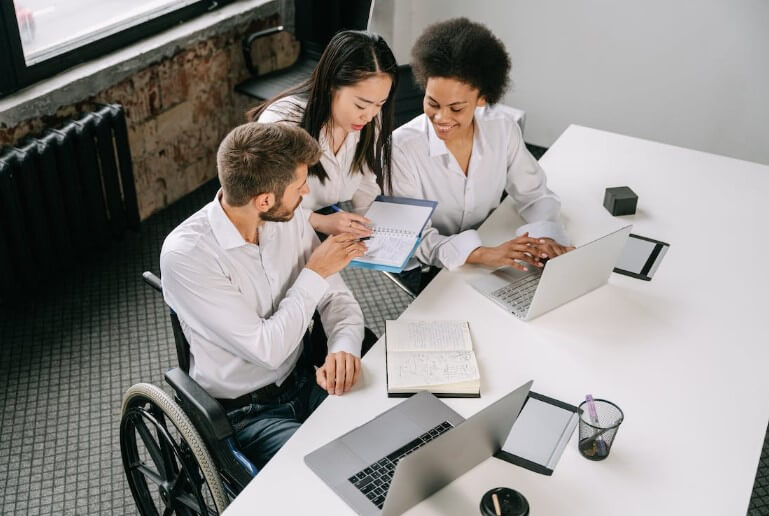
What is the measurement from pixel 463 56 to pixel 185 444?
1.28 meters

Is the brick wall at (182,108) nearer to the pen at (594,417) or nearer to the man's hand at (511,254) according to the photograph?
the man's hand at (511,254)

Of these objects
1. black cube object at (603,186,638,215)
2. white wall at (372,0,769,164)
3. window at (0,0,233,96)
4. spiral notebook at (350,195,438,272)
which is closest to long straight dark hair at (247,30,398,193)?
spiral notebook at (350,195,438,272)

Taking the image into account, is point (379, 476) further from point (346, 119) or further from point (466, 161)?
point (466, 161)

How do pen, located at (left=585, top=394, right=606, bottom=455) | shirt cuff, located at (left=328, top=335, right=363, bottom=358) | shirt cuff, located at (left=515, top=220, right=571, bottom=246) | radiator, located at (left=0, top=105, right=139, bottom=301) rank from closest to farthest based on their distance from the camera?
pen, located at (left=585, top=394, right=606, bottom=455) < shirt cuff, located at (left=328, top=335, right=363, bottom=358) < shirt cuff, located at (left=515, top=220, right=571, bottom=246) < radiator, located at (left=0, top=105, right=139, bottom=301)

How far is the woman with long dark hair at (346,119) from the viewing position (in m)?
2.06

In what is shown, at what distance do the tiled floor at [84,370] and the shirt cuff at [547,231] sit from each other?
1001 mm

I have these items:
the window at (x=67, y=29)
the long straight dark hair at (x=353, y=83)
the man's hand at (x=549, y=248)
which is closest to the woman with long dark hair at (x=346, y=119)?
the long straight dark hair at (x=353, y=83)

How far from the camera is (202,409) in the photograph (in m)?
1.57

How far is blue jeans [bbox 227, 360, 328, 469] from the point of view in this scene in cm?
173

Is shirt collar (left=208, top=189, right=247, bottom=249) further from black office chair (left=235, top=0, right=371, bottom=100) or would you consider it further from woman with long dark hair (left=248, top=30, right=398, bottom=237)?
black office chair (left=235, top=0, right=371, bottom=100)

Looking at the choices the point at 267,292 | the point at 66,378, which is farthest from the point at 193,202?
the point at 267,292

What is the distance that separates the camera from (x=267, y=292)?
183cm

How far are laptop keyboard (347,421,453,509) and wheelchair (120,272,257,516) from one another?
30 centimetres

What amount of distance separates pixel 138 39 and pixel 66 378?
62.3 inches
